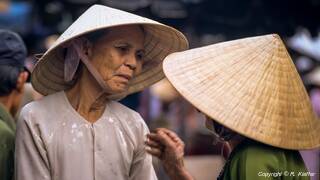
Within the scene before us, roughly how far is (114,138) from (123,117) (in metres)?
0.14

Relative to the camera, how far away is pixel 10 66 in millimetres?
3779

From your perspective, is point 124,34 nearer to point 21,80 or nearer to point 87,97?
point 87,97

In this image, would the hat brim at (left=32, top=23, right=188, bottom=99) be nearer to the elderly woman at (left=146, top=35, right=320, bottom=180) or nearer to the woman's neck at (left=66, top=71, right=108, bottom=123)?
the woman's neck at (left=66, top=71, right=108, bottom=123)

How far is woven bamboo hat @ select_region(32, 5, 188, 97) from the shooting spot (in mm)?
2951

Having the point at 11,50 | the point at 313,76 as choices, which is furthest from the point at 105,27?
the point at 313,76

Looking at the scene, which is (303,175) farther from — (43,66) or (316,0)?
(316,0)

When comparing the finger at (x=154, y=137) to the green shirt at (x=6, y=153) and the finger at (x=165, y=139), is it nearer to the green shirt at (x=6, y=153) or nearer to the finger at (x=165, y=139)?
the finger at (x=165, y=139)

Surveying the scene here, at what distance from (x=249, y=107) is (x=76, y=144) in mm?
876

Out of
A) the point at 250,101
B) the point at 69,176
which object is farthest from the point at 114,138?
the point at 250,101

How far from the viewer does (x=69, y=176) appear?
291cm

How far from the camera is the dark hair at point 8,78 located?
3.74m

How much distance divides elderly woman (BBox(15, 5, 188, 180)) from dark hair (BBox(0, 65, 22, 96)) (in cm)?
56

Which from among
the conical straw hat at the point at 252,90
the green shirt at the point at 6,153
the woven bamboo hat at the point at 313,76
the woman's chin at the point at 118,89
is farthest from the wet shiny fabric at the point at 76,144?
the woven bamboo hat at the point at 313,76

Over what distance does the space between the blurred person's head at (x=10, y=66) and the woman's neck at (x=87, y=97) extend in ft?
2.62
